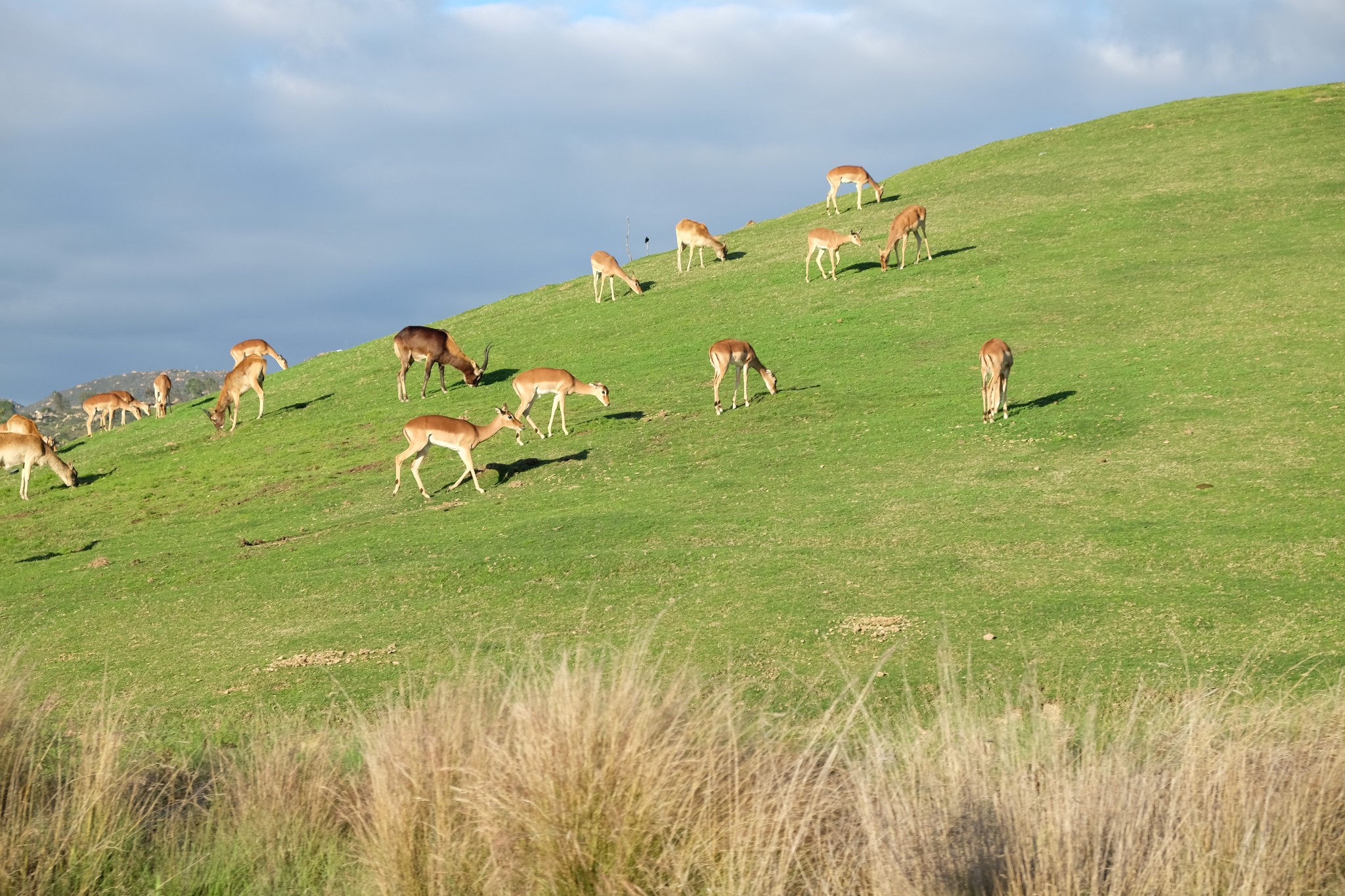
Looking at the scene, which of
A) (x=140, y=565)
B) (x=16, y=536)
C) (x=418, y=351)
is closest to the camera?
(x=140, y=565)

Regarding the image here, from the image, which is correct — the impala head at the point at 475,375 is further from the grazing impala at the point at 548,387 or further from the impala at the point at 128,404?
the impala at the point at 128,404

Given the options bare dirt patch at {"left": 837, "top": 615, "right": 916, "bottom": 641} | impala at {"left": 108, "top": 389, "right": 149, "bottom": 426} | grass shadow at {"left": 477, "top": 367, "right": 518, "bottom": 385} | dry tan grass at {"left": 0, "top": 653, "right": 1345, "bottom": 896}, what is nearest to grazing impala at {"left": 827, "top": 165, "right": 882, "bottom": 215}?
grass shadow at {"left": 477, "top": 367, "right": 518, "bottom": 385}

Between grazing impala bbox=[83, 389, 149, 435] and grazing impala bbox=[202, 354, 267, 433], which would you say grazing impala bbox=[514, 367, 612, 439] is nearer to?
grazing impala bbox=[202, 354, 267, 433]

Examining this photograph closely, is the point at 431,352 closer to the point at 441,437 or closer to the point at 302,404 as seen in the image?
the point at 302,404

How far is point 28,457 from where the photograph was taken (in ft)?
98.0

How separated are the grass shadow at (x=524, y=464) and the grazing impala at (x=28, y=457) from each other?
1318cm

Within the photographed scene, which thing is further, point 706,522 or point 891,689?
point 706,522

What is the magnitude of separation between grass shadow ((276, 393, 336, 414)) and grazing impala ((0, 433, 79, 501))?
7.01 m

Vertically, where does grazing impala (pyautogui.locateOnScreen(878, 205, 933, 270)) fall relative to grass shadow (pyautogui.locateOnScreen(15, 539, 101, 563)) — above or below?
above

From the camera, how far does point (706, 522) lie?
1916 centimetres

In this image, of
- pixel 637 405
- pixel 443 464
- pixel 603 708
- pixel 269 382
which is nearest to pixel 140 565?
pixel 443 464

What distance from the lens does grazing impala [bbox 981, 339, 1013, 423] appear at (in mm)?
22844

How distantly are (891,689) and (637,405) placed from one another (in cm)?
1786

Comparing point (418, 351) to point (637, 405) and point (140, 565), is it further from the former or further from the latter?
point (140, 565)
